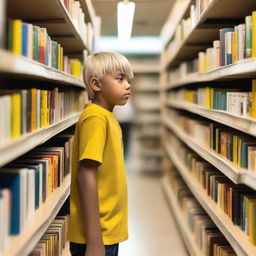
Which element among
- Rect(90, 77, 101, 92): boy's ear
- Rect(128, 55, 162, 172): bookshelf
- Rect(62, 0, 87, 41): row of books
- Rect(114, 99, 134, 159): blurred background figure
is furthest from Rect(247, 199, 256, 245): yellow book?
Rect(114, 99, 134, 159): blurred background figure

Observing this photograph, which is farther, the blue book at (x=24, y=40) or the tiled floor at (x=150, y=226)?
the tiled floor at (x=150, y=226)

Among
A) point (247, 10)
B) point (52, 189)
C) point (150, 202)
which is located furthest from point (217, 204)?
point (150, 202)

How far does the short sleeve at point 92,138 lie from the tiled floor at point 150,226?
6.73ft

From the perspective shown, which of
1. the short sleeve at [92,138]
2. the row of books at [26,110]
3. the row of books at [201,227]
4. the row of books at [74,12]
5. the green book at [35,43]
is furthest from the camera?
the row of books at [74,12]

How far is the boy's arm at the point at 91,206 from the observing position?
1885mm

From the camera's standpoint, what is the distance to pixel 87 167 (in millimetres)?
1910

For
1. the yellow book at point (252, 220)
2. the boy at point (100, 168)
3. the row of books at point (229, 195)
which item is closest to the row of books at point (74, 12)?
the boy at point (100, 168)

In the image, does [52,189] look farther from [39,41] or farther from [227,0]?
[227,0]

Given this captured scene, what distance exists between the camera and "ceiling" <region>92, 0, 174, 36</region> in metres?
5.34

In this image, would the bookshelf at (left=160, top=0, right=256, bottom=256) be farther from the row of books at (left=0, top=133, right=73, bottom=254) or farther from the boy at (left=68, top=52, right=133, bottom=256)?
the row of books at (left=0, top=133, right=73, bottom=254)

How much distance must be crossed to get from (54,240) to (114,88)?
1.06 m

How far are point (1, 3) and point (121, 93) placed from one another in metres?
0.76

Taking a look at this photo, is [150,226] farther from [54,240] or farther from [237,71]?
[237,71]

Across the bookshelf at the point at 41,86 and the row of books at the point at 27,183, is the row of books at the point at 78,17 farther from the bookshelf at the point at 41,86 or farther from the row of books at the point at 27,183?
the row of books at the point at 27,183
